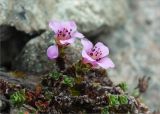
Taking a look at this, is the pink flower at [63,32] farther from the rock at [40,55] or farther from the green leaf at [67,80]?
the rock at [40,55]

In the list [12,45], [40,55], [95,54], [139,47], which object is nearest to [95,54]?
[95,54]

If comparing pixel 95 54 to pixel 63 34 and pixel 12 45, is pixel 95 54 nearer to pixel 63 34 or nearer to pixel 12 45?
pixel 63 34

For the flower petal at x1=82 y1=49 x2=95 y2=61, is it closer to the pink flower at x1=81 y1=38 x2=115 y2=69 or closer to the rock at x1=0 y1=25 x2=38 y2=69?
the pink flower at x1=81 y1=38 x2=115 y2=69

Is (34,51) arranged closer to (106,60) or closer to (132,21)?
(106,60)

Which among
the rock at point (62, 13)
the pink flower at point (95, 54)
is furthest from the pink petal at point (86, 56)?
the rock at point (62, 13)

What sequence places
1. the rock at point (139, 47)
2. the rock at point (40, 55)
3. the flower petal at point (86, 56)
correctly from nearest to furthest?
the flower petal at point (86, 56)
the rock at point (40, 55)
the rock at point (139, 47)

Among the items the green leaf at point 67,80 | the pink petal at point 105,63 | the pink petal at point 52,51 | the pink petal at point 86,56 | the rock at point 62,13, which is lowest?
the green leaf at point 67,80
